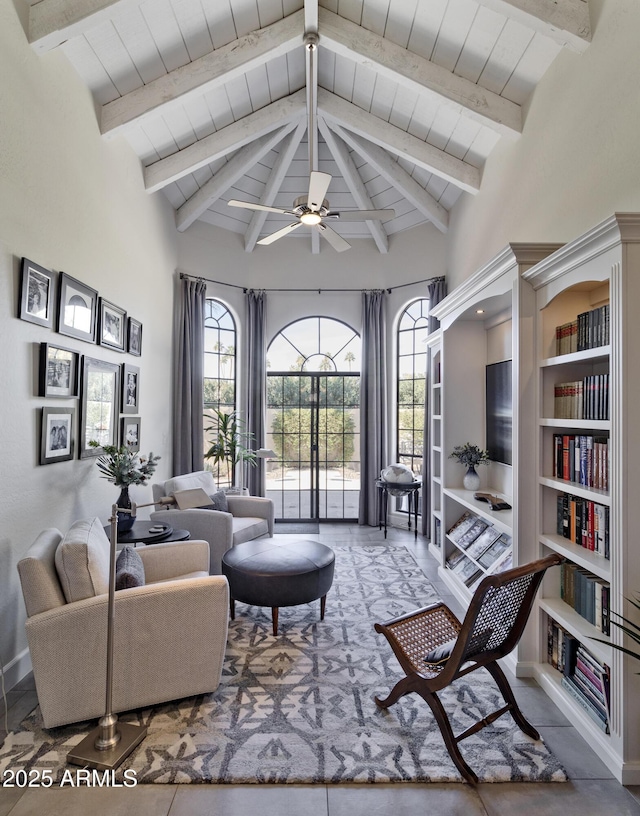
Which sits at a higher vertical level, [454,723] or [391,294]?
[391,294]

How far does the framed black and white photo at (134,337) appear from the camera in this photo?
13.7ft

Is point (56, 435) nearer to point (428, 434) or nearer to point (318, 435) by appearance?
point (318, 435)

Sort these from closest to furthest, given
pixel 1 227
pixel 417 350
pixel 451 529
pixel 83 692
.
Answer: pixel 83 692 → pixel 1 227 → pixel 451 529 → pixel 417 350

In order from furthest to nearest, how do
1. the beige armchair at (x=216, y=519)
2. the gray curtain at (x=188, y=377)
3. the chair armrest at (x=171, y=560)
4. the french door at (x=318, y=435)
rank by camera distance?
1. the french door at (x=318, y=435)
2. the gray curtain at (x=188, y=377)
3. the beige armchair at (x=216, y=519)
4. the chair armrest at (x=171, y=560)

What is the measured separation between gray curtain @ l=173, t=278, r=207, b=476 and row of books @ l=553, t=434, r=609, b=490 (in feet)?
13.2

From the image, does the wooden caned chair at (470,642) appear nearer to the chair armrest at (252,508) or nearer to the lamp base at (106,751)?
the lamp base at (106,751)

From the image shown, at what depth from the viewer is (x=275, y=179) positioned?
5.35 meters

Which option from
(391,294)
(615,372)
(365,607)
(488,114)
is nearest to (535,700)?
(365,607)

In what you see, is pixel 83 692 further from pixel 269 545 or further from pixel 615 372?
pixel 615 372

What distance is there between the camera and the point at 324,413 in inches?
252

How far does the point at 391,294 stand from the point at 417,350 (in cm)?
86

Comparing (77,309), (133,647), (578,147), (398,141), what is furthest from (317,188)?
(133,647)

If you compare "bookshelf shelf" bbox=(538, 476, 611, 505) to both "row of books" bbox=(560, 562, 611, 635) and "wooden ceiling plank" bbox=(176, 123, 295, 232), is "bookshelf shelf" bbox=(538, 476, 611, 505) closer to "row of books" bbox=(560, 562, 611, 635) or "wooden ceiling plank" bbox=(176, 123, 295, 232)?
"row of books" bbox=(560, 562, 611, 635)

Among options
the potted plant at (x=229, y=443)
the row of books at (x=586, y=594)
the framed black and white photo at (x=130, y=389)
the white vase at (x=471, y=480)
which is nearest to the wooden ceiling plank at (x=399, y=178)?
the white vase at (x=471, y=480)
